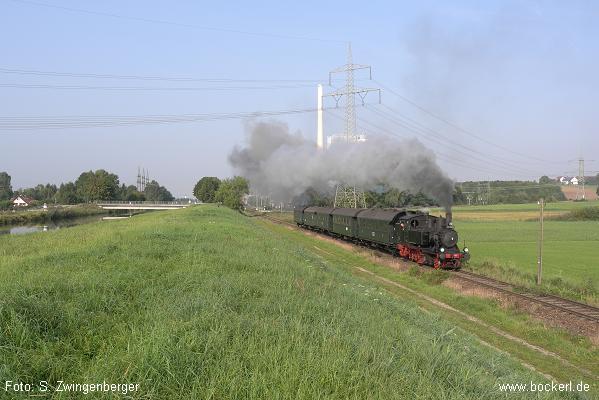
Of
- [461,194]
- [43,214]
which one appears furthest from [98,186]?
[461,194]

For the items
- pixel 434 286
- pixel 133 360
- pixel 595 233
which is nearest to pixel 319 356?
pixel 133 360

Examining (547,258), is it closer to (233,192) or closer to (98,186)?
(233,192)

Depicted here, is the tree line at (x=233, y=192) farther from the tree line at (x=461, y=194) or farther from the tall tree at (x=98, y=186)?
the tall tree at (x=98, y=186)

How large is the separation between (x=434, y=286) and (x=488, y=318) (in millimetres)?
5642

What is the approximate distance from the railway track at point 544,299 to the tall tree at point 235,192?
84665 millimetres

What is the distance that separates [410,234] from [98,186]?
143m

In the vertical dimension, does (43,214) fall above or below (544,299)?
above

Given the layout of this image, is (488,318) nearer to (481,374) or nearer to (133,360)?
(481,374)

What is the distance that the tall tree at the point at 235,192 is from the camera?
10919 cm

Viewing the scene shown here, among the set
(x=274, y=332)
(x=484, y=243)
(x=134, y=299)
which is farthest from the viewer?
(x=484, y=243)

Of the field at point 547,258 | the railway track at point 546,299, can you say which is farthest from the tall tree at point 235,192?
the railway track at point 546,299

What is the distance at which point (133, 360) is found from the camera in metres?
5.70

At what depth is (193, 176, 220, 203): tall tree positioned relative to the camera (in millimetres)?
168750

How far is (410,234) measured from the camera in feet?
104
